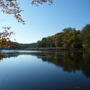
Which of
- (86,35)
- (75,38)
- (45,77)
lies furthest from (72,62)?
(75,38)

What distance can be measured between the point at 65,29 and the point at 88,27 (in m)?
24.8

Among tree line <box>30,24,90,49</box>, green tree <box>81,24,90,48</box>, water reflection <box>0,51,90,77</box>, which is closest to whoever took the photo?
water reflection <box>0,51,90,77</box>

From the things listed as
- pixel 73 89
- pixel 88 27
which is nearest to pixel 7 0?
pixel 73 89

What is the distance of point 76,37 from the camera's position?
6925 cm

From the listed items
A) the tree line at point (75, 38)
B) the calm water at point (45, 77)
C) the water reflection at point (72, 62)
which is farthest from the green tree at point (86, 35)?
the calm water at point (45, 77)

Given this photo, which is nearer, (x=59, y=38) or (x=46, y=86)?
(x=46, y=86)

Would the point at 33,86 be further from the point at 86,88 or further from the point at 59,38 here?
the point at 59,38

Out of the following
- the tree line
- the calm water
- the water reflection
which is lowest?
the calm water

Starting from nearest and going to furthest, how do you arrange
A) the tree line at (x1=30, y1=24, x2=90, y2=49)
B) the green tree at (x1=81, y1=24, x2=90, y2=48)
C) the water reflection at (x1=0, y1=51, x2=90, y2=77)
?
the water reflection at (x1=0, y1=51, x2=90, y2=77) < the green tree at (x1=81, y1=24, x2=90, y2=48) < the tree line at (x1=30, y1=24, x2=90, y2=49)

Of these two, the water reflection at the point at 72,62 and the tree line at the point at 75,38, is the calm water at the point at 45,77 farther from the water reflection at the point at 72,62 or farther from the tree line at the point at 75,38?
the tree line at the point at 75,38

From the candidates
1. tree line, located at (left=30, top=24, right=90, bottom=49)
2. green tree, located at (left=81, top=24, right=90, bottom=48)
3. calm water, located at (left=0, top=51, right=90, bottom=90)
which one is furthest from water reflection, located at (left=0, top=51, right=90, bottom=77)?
tree line, located at (left=30, top=24, right=90, bottom=49)

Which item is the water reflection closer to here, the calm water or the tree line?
the calm water

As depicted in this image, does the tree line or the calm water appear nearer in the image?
the calm water

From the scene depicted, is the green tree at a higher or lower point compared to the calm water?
higher
